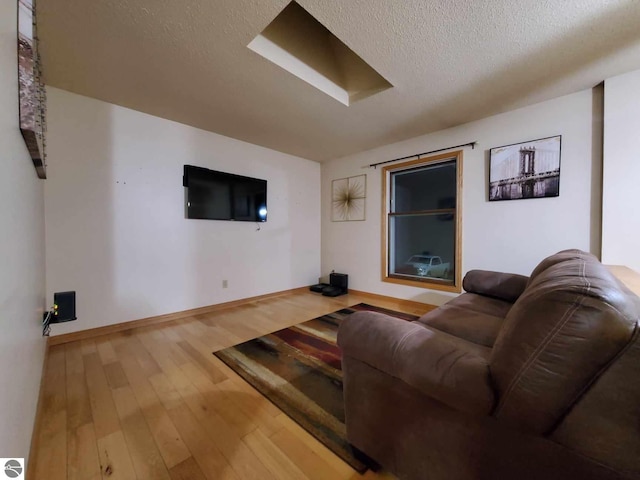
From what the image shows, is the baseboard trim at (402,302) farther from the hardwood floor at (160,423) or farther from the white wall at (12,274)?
the white wall at (12,274)

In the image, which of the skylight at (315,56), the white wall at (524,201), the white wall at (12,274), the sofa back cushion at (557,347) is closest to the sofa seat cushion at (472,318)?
the sofa back cushion at (557,347)

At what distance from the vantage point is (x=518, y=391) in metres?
0.62

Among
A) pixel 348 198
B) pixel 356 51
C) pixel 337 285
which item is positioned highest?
pixel 356 51

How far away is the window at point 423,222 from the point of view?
3104 mm

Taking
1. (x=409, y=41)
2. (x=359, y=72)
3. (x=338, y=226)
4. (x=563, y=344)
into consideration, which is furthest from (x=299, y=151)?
(x=563, y=344)

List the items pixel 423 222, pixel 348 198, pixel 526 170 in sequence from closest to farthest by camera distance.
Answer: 1. pixel 526 170
2. pixel 423 222
3. pixel 348 198

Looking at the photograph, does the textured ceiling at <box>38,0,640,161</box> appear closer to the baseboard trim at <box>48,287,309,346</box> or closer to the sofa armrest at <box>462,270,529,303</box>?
the sofa armrest at <box>462,270,529,303</box>

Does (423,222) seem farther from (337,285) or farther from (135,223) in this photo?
(135,223)

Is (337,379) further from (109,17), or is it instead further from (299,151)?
(299,151)

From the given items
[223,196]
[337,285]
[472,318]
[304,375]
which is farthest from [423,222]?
[223,196]

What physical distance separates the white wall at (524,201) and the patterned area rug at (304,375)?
1798 mm

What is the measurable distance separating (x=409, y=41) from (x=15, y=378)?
2609mm

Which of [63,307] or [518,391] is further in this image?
[63,307]

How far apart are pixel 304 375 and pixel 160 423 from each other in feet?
2.80
